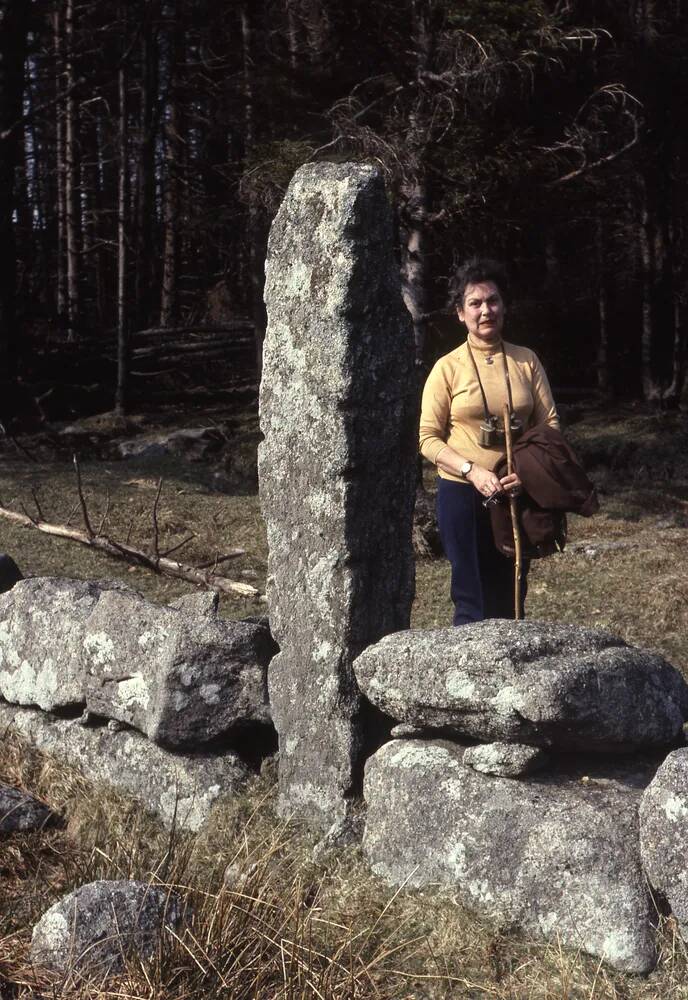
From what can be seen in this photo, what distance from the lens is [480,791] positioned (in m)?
4.22

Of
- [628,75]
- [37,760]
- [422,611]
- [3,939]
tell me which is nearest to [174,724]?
[37,760]

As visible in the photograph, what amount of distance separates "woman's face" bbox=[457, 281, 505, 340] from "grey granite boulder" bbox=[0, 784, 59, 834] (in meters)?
2.75

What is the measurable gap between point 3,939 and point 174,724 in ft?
4.61

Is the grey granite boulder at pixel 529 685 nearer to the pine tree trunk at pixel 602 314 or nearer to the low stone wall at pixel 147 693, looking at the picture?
the low stone wall at pixel 147 693

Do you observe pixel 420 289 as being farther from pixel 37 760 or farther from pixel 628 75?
pixel 37 760

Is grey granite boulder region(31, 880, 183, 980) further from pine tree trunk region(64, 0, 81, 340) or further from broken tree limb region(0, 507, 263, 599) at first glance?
Result: pine tree trunk region(64, 0, 81, 340)

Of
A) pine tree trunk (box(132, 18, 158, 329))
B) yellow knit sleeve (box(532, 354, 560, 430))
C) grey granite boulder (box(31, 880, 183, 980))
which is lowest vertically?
grey granite boulder (box(31, 880, 183, 980))

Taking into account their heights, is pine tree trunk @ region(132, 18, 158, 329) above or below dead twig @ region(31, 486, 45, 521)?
above

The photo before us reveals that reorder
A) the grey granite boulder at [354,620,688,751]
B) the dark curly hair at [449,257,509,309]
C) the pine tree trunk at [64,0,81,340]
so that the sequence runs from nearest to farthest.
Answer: the grey granite boulder at [354,620,688,751]
the dark curly hair at [449,257,509,309]
the pine tree trunk at [64,0,81,340]

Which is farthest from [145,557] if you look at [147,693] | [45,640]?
[147,693]

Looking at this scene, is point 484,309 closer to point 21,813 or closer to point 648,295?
point 21,813

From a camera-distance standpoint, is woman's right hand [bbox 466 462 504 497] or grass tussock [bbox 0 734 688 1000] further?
woman's right hand [bbox 466 462 504 497]

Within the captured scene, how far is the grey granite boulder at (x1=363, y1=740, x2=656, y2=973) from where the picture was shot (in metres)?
3.84

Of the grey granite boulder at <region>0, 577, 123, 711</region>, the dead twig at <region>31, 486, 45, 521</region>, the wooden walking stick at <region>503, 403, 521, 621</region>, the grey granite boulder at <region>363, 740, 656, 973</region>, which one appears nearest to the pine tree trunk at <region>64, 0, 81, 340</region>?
the dead twig at <region>31, 486, 45, 521</region>
